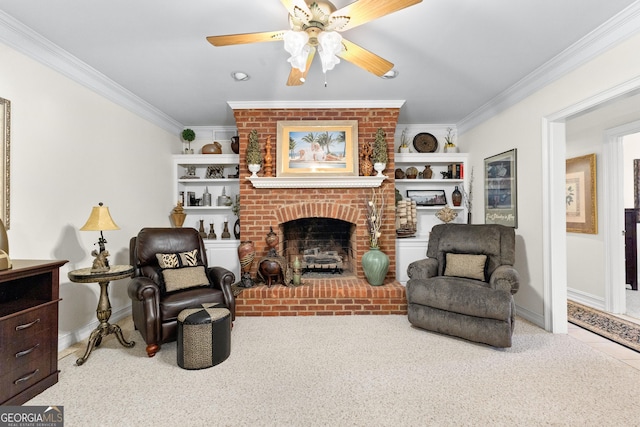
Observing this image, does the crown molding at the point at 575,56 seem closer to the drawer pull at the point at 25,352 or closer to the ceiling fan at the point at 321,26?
the ceiling fan at the point at 321,26

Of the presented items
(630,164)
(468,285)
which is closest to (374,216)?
(468,285)

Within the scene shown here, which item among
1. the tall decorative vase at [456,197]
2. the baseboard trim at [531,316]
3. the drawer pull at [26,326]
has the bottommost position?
the baseboard trim at [531,316]

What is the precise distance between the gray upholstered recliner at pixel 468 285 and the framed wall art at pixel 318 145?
1432 mm

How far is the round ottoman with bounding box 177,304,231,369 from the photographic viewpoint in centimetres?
232

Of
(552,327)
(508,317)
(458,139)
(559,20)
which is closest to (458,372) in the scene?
(508,317)

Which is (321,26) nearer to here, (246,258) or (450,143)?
(246,258)

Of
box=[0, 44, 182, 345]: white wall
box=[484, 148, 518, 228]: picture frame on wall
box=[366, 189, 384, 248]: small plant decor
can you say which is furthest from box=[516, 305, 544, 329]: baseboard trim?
box=[0, 44, 182, 345]: white wall

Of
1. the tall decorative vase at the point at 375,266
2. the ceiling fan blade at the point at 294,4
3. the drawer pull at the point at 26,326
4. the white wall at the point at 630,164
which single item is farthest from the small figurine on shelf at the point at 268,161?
the white wall at the point at 630,164

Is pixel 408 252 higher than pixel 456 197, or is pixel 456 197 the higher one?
pixel 456 197

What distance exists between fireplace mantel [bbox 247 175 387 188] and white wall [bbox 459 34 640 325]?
4.93 ft

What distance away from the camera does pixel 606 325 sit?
3.17 m

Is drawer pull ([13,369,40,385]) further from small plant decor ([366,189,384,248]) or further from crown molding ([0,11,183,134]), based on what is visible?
small plant decor ([366,189,384,248])

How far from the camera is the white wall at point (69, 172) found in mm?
2395

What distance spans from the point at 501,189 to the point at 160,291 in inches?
154
